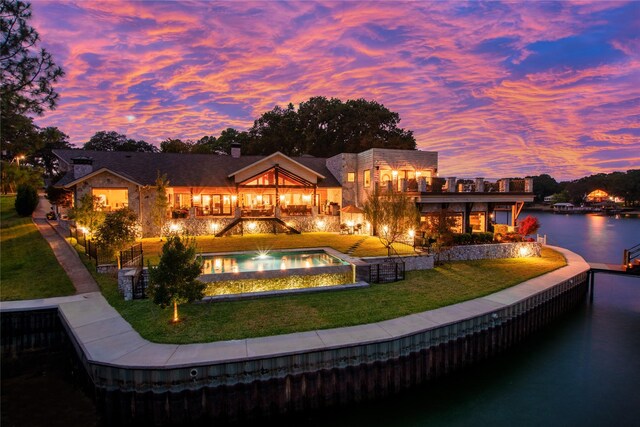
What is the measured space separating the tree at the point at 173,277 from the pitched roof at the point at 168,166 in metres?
19.8

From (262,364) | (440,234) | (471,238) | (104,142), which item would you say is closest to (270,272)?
(262,364)

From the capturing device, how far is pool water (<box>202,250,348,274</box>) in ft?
60.9

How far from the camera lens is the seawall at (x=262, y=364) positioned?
31.4ft

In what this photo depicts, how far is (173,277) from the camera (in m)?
12.7

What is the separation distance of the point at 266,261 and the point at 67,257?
12.4 metres

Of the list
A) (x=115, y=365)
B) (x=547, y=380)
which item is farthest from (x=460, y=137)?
(x=115, y=365)

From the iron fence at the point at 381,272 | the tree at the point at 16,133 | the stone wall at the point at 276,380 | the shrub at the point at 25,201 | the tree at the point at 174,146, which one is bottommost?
the stone wall at the point at 276,380

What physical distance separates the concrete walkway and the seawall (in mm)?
3089

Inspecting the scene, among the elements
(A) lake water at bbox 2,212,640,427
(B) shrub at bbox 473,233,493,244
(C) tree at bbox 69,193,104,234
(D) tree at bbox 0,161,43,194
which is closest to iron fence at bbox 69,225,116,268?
(C) tree at bbox 69,193,104,234

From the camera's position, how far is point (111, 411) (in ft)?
31.9

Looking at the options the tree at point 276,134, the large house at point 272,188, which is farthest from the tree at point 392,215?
the tree at point 276,134

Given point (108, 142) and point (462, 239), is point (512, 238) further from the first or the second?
point (108, 142)

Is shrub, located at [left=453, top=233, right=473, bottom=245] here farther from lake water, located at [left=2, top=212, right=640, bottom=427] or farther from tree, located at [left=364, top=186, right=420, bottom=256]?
lake water, located at [left=2, top=212, right=640, bottom=427]

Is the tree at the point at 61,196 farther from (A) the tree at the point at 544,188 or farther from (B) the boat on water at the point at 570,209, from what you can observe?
(A) the tree at the point at 544,188
